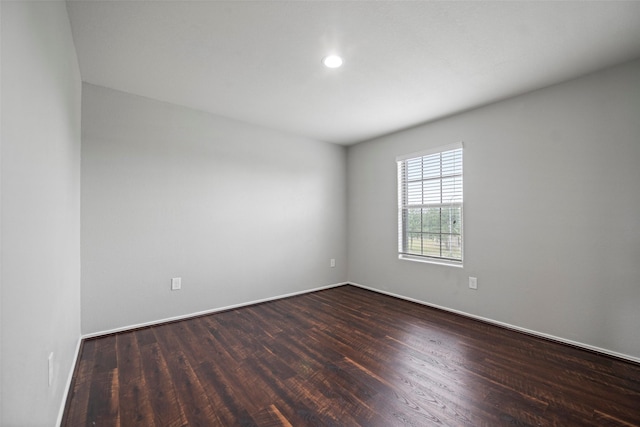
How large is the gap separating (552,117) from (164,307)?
4380 millimetres

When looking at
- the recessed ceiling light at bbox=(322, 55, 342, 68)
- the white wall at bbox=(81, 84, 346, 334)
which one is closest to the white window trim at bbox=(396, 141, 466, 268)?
the white wall at bbox=(81, 84, 346, 334)

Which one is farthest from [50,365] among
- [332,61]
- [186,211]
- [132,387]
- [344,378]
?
[332,61]

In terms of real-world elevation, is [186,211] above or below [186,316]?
above

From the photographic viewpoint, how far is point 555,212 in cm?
269

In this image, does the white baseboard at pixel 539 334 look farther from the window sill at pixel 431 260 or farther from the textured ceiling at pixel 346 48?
the textured ceiling at pixel 346 48

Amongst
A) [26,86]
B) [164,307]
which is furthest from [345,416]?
[164,307]

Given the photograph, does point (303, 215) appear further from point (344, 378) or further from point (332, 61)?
point (344, 378)

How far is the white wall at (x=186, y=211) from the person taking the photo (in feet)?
9.06

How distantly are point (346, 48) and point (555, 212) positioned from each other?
243 cm

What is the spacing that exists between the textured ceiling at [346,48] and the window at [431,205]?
2.58 feet

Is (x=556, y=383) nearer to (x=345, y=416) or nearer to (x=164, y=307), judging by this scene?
(x=345, y=416)

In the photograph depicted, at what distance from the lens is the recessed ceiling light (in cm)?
227

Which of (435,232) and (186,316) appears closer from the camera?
(186,316)

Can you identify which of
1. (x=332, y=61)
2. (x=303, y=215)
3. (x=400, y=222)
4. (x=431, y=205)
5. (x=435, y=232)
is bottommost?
(x=435, y=232)
